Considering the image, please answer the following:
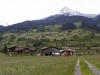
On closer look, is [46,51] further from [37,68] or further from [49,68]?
[37,68]

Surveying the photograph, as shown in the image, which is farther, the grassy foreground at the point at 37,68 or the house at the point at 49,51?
the house at the point at 49,51

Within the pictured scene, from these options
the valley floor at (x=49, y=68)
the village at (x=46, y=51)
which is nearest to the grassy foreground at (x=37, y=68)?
the valley floor at (x=49, y=68)

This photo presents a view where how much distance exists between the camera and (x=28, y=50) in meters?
176

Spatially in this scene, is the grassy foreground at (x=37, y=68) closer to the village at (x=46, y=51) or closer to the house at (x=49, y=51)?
the village at (x=46, y=51)

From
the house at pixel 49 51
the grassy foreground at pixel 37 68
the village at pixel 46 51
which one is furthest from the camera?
the house at pixel 49 51

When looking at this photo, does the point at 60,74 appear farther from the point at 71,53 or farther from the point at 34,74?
the point at 71,53

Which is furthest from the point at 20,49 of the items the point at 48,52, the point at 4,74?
the point at 4,74

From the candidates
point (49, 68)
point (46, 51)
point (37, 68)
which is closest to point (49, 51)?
point (46, 51)

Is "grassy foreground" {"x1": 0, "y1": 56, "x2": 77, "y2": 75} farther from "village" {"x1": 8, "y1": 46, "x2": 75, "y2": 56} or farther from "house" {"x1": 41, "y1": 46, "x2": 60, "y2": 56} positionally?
"house" {"x1": 41, "y1": 46, "x2": 60, "y2": 56}

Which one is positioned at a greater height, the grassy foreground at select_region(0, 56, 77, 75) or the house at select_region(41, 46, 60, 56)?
the house at select_region(41, 46, 60, 56)

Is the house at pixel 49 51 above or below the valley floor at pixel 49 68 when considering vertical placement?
above

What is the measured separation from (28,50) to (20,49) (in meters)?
6.04

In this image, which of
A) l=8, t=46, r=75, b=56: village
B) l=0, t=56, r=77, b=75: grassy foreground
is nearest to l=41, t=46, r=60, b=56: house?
l=8, t=46, r=75, b=56: village

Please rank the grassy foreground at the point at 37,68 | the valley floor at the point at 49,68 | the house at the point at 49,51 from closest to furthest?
the grassy foreground at the point at 37,68, the valley floor at the point at 49,68, the house at the point at 49,51
